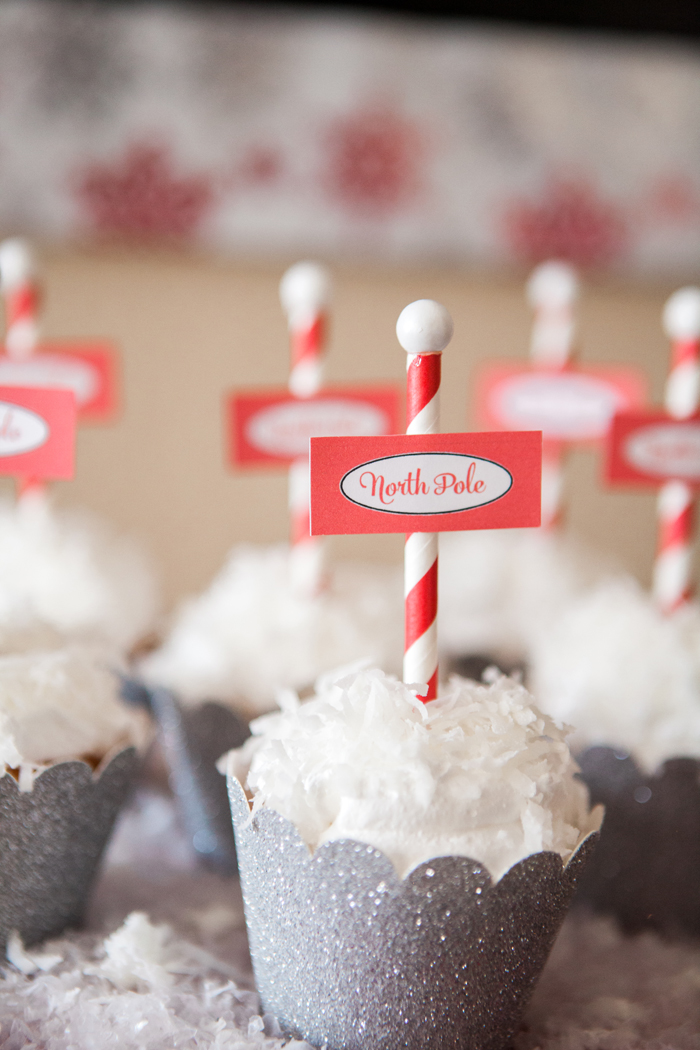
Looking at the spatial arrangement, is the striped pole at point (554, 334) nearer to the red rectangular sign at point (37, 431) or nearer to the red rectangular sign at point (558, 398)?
the red rectangular sign at point (558, 398)

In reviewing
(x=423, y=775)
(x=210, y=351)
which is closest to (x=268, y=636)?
(x=423, y=775)

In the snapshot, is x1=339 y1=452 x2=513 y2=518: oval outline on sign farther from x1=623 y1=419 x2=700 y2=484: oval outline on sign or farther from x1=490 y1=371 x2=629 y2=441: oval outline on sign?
x1=490 y1=371 x2=629 y2=441: oval outline on sign

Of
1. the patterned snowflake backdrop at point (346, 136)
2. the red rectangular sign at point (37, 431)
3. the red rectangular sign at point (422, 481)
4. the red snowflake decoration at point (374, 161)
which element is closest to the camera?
the red rectangular sign at point (422, 481)

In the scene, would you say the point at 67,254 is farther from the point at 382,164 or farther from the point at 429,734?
the point at 429,734

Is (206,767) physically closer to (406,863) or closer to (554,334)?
(406,863)

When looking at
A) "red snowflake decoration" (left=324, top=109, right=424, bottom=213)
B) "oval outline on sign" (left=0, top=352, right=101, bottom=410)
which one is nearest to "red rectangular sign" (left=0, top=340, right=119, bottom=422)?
"oval outline on sign" (left=0, top=352, right=101, bottom=410)

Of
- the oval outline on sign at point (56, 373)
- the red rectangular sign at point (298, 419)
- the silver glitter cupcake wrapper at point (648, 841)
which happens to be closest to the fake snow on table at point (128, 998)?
the silver glitter cupcake wrapper at point (648, 841)

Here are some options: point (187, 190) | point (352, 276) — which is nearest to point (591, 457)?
point (352, 276)
